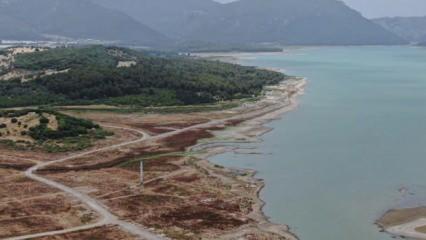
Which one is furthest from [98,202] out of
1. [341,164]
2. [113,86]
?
[113,86]

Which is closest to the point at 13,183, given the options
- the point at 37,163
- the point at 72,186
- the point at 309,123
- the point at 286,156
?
the point at 72,186

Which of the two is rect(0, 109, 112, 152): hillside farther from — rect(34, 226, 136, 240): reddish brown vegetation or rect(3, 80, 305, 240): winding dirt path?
rect(34, 226, 136, 240): reddish brown vegetation

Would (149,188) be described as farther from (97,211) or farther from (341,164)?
(341,164)

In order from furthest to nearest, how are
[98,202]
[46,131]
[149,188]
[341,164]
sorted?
[46,131]
[341,164]
[149,188]
[98,202]

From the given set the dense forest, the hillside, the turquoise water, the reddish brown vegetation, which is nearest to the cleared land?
the reddish brown vegetation

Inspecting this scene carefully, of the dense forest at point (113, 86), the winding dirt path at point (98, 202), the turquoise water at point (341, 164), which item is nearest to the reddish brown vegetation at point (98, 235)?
the winding dirt path at point (98, 202)

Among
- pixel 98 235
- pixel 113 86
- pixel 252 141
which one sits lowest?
pixel 98 235
